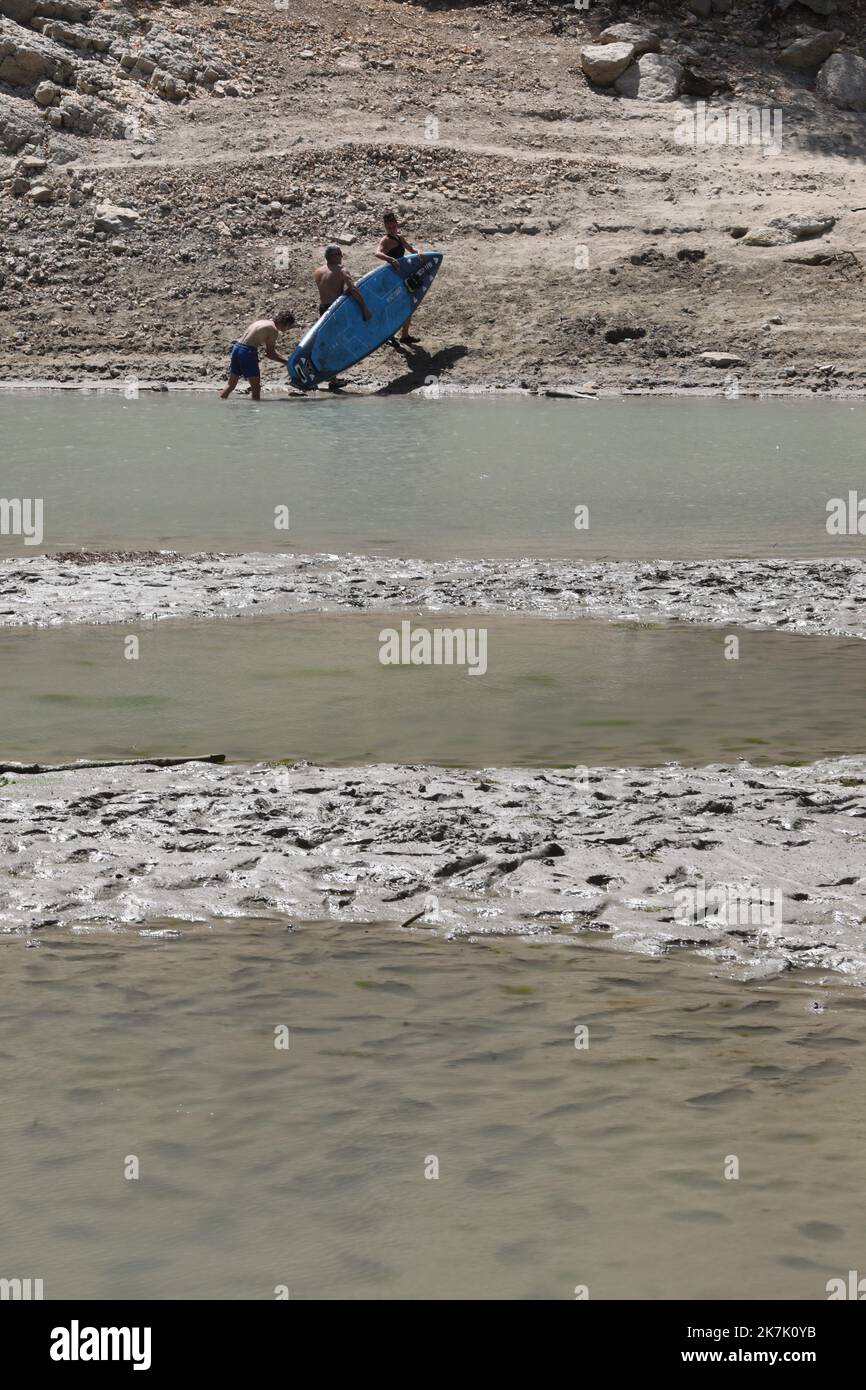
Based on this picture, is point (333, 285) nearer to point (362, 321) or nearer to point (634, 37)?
point (362, 321)

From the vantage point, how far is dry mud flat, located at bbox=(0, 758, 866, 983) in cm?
460

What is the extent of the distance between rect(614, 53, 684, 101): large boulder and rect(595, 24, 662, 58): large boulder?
1.01ft

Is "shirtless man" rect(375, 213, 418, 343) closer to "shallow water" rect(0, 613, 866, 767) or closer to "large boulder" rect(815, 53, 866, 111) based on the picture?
"large boulder" rect(815, 53, 866, 111)

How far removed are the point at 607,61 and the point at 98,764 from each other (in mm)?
29267

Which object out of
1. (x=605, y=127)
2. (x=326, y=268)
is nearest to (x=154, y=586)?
(x=326, y=268)

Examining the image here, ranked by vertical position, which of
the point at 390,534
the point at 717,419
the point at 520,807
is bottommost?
the point at 520,807

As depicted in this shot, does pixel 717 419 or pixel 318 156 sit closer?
pixel 717 419

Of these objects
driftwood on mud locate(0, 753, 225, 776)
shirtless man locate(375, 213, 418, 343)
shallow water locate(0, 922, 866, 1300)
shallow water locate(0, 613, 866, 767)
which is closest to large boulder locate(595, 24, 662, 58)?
shirtless man locate(375, 213, 418, 343)

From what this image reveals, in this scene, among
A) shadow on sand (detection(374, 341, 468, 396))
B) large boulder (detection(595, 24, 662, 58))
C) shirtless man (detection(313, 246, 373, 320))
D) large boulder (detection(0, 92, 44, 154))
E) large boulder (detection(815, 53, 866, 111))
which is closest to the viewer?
shirtless man (detection(313, 246, 373, 320))

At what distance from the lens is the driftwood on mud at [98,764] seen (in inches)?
232

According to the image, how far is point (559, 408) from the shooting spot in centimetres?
2077

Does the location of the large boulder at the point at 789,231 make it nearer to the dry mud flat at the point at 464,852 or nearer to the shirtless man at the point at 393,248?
the shirtless man at the point at 393,248
